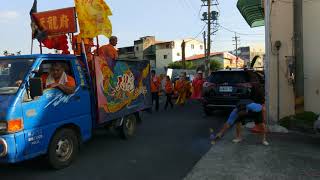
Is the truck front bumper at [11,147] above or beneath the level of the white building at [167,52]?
beneath

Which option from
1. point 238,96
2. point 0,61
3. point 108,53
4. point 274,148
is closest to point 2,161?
point 0,61

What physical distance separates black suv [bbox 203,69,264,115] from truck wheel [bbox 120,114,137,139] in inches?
159

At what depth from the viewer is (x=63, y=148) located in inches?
269

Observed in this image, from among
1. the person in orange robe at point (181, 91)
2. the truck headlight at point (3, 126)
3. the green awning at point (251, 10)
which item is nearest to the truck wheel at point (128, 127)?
the truck headlight at point (3, 126)

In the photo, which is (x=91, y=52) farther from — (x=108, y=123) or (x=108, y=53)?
(x=108, y=123)

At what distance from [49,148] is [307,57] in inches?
294

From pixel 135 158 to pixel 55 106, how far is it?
1.92 meters

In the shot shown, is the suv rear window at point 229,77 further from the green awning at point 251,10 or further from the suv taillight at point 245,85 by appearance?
the green awning at point 251,10

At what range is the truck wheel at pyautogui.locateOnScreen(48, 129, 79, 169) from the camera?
654cm

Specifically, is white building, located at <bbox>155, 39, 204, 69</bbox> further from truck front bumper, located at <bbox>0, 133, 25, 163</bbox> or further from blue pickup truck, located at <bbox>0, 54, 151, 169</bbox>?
truck front bumper, located at <bbox>0, 133, 25, 163</bbox>

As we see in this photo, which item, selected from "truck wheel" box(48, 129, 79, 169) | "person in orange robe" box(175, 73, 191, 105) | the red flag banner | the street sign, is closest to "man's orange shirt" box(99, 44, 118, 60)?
the red flag banner

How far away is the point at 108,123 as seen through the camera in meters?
8.45

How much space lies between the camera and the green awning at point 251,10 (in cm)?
1534

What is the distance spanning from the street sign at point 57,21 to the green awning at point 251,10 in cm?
939
